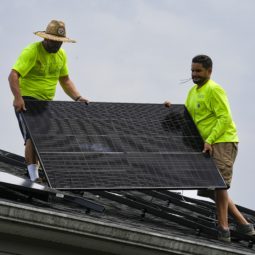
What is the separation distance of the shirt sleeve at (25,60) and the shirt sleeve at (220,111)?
210 centimetres

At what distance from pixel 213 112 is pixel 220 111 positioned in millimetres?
170

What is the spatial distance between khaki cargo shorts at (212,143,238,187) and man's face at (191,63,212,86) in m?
0.76

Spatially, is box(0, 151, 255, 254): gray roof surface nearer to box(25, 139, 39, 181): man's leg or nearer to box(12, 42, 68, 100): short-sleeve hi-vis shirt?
box(25, 139, 39, 181): man's leg

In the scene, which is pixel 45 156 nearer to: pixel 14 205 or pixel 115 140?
pixel 115 140

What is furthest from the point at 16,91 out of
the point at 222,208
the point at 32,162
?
the point at 222,208

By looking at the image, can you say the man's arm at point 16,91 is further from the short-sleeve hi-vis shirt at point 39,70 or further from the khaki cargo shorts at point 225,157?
the khaki cargo shorts at point 225,157

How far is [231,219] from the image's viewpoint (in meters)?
15.8

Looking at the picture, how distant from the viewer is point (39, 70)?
A: 45.6 ft

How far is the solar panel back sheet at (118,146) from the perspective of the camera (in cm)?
1299

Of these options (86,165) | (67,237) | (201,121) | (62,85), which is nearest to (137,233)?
(67,237)

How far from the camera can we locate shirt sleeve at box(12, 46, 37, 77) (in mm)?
13516

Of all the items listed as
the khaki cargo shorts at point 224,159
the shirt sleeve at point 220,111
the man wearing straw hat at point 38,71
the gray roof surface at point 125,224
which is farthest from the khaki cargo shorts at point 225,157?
the man wearing straw hat at point 38,71

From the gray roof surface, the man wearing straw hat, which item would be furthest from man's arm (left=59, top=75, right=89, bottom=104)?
the gray roof surface

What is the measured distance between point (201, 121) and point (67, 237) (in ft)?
10.7
